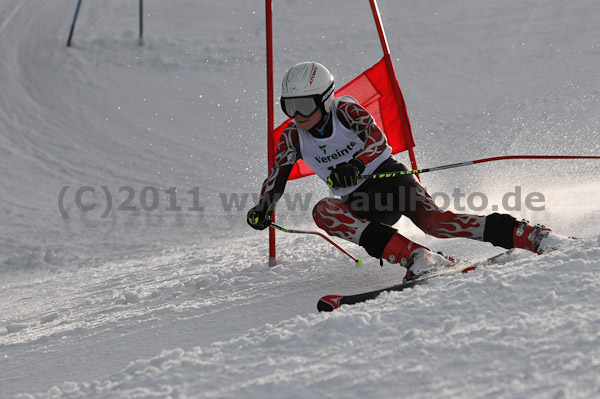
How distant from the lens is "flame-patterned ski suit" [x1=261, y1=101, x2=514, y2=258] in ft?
10.2

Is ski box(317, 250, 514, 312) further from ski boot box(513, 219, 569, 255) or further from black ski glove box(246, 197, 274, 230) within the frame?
black ski glove box(246, 197, 274, 230)

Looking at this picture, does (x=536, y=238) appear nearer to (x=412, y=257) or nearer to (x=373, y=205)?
(x=412, y=257)

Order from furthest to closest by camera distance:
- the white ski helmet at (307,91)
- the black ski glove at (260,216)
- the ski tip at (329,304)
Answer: the black ski glove at (260,216) < the white ski helmet at (307,91) < the ski tip at (329,304)

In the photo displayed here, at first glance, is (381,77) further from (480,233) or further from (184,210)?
(184,210)

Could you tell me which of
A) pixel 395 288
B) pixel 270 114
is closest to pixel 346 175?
pixel 395 288

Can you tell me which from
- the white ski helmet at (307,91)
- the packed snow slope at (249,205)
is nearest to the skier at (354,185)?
the white ski helmet at (307,91)

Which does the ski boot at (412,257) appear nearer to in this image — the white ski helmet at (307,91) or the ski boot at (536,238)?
the ski boot at (536,238)

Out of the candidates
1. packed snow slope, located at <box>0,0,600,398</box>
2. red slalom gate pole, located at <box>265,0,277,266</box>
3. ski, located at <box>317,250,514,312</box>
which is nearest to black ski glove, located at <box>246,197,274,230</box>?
packed snow slope, located at <box>0,0,600,398</box>

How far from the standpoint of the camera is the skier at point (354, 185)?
304cm

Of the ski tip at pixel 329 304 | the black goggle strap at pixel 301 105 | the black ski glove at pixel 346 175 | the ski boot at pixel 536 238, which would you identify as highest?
the black goggle strap at pixel 301 105

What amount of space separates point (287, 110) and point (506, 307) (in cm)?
149

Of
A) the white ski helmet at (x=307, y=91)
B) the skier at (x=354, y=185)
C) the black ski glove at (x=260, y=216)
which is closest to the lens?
the skier at (x=354, y=185)

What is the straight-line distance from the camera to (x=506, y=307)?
215 cm

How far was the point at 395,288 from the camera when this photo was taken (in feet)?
9.11
